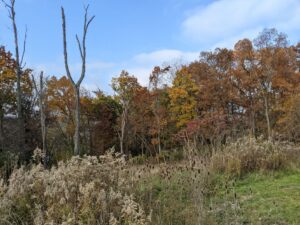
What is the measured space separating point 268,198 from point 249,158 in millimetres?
2200

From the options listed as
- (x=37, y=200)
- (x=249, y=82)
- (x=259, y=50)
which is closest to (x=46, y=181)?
(x=37, y=200)

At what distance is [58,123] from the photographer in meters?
21.0

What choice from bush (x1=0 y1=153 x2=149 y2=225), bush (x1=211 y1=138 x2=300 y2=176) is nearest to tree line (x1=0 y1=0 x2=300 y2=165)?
bush (x1=211 y1=138 x2=300 y2=176)

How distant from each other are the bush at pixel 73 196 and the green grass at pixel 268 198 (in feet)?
4.46

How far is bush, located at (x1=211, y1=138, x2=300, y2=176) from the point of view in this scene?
687 cm

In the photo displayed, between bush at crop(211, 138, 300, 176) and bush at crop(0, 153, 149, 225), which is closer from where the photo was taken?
bush at crop(0, 153, 149, 225)

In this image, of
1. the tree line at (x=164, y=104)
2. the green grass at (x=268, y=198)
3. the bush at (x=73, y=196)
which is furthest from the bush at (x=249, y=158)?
the tree line at (x=164, y=104)

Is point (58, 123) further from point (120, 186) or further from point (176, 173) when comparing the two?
point (120, 186)

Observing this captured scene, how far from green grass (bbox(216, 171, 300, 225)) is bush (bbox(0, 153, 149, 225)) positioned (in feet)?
4.46

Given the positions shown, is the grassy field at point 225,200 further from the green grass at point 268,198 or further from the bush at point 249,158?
the bush at point 249,158

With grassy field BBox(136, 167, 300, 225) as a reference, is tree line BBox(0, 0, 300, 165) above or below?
above

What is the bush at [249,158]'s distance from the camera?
22.5ft

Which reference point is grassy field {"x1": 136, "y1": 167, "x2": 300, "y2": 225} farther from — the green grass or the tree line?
the tree line

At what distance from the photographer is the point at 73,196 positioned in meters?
3.71
